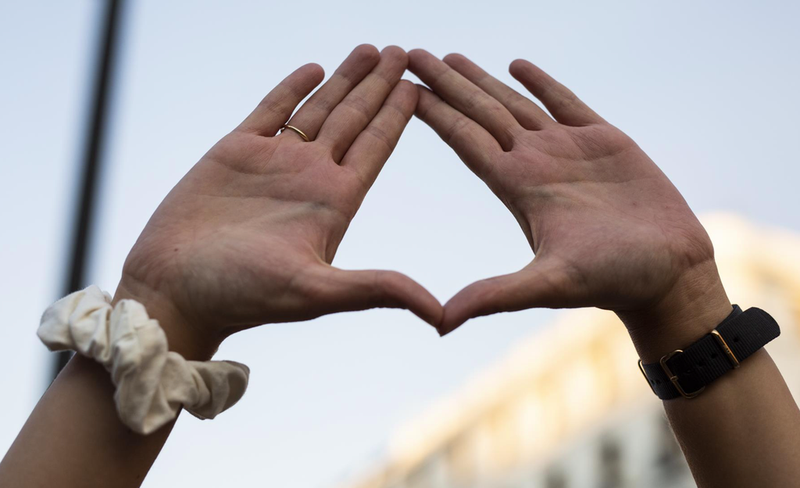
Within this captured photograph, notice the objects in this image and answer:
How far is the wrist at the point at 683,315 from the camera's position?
3.64ft

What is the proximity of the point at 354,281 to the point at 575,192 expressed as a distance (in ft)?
1.53

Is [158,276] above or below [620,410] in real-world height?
above

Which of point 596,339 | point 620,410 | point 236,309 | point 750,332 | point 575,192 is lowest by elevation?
point 620,410

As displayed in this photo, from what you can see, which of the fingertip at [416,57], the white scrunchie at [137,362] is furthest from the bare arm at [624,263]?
the white scrunchie at [137,362]

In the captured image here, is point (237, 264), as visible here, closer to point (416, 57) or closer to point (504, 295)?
point (504, 295)

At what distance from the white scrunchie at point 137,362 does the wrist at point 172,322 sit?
0.14ft

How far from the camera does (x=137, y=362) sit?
35.3 inches

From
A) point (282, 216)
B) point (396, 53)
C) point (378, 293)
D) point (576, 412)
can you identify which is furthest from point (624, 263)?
point (576, 412)

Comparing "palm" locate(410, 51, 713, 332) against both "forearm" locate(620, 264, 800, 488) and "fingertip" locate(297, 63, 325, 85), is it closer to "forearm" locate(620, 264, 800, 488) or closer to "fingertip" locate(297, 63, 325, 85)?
"forearm" locate(620, 264, 800, 488)

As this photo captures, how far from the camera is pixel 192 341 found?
1041 millimetres

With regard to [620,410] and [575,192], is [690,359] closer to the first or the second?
[575,192]

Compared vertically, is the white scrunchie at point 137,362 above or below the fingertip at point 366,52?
below

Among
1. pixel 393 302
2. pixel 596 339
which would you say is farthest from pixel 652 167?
pixel 596 339

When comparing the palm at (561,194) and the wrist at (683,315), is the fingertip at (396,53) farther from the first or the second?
the wrist at (683,315)
